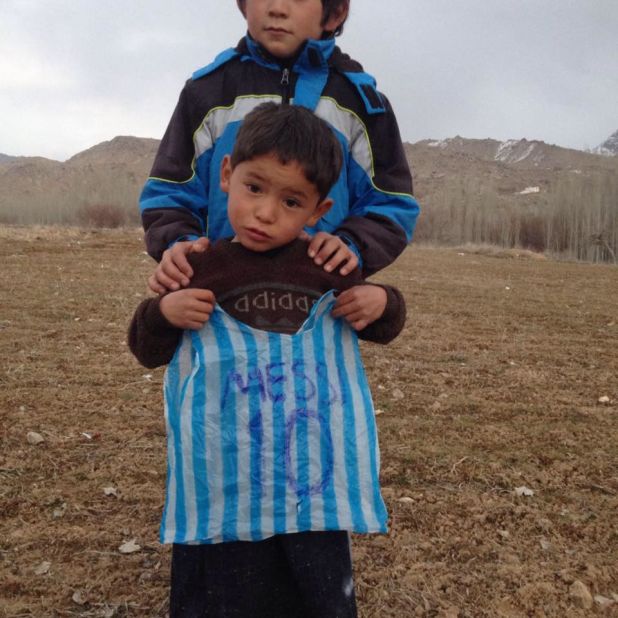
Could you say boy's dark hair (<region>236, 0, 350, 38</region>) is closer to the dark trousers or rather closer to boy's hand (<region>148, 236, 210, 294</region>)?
boy's hand (<region>148, 236, 210, 294</region>)

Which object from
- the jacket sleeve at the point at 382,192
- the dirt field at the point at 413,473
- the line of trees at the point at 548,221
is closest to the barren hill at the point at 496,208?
the line of trees at the point at 548,221

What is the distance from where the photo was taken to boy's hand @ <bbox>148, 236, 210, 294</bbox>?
4.34 ft

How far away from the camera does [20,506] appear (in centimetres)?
254

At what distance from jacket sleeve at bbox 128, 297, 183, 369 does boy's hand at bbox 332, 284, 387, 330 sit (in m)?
0.34

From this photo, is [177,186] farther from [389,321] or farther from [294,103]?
[389,321]

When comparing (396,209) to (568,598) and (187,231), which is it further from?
(568,598)

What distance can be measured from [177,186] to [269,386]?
532mm

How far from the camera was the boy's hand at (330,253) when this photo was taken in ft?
4.43

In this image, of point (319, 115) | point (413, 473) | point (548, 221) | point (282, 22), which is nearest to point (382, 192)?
point (319, 115)

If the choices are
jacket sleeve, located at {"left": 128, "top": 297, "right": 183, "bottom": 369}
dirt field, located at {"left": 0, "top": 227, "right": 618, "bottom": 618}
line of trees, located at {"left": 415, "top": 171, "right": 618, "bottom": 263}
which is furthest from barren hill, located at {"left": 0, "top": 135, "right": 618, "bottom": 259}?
jacket sleeve, located at {"left": 128, "top": 297, "right": 183, "bottom": 369}

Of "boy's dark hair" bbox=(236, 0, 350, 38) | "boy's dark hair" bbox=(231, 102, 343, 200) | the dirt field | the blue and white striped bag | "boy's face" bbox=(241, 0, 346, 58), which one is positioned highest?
"boy's dark hair" bbox=(236, 0, 350, 38)

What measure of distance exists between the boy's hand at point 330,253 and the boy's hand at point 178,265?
0.22 meters

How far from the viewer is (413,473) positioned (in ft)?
9.80

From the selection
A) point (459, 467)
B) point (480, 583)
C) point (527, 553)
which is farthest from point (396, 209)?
point (459, 467)
